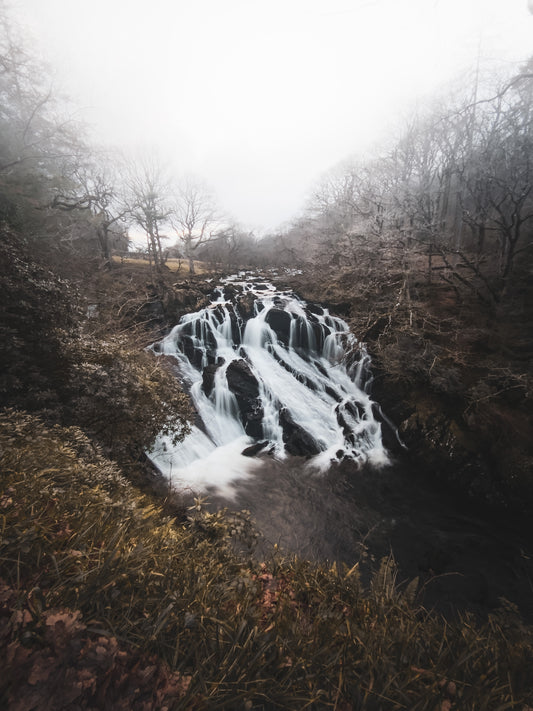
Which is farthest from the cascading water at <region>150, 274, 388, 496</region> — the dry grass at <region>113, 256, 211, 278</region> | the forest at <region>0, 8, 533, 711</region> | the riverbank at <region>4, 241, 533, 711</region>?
the dry grass at <region>113, 256, 211, 278</region>

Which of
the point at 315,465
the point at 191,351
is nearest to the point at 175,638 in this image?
the point at 315,465

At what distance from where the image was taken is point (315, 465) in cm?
905

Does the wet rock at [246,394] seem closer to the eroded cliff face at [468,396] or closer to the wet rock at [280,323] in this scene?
the wet rock at [280,323]

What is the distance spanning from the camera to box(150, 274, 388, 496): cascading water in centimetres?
912

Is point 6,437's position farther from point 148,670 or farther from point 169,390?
point 169,390

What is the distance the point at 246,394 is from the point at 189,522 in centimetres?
741

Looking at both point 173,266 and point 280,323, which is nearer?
point 280,323

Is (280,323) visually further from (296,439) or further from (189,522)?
(189,522)

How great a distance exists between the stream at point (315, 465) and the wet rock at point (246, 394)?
0.04 m

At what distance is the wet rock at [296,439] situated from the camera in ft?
31.5

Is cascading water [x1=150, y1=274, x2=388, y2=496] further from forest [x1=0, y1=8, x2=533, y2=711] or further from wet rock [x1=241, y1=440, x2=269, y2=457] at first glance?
forest [x1=0, y1=8, x2=533, y2=711]

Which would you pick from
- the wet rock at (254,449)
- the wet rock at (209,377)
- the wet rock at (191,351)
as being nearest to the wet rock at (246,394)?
the wet rock at (254,449)

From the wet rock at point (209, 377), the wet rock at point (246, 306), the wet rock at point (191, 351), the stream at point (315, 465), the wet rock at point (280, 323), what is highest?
the wet rock at point (246, 306)

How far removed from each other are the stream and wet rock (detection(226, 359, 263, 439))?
4cm
